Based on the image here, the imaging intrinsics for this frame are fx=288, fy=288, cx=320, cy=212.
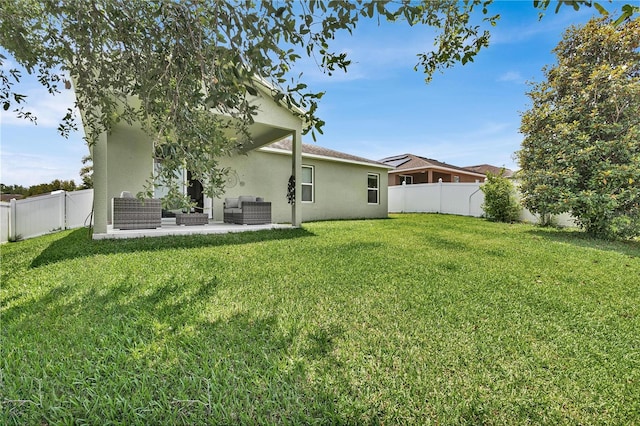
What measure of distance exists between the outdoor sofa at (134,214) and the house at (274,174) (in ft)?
1.57

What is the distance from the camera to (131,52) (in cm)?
275

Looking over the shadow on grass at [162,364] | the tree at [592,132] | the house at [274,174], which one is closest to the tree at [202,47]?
the shadow on grass at [162,364]

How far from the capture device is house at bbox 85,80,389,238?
8.08 m

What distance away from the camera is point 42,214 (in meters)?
9.21

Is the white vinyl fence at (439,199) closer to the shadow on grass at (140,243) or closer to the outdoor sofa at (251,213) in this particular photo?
the shadow on grass at (140,243)

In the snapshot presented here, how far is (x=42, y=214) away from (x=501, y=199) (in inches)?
659

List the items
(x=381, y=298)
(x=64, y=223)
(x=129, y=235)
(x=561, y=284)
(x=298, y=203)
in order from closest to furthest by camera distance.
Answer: (x=381, y=298) < (x=561, y=284) < (x=129, y=235) < (x=298, y=203) < (x=64, y=223)

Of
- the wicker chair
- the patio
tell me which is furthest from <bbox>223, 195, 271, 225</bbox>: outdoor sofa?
the wicker chair

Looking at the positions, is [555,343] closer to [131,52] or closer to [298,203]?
[131,52]

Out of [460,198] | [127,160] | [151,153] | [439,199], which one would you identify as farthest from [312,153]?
[460,198]

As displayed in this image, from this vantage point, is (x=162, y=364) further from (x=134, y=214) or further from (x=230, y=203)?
(x=230, y=203)

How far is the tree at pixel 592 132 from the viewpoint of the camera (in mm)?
7680

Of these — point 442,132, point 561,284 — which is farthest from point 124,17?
point 442,132

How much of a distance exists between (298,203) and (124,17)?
672 centimetres
